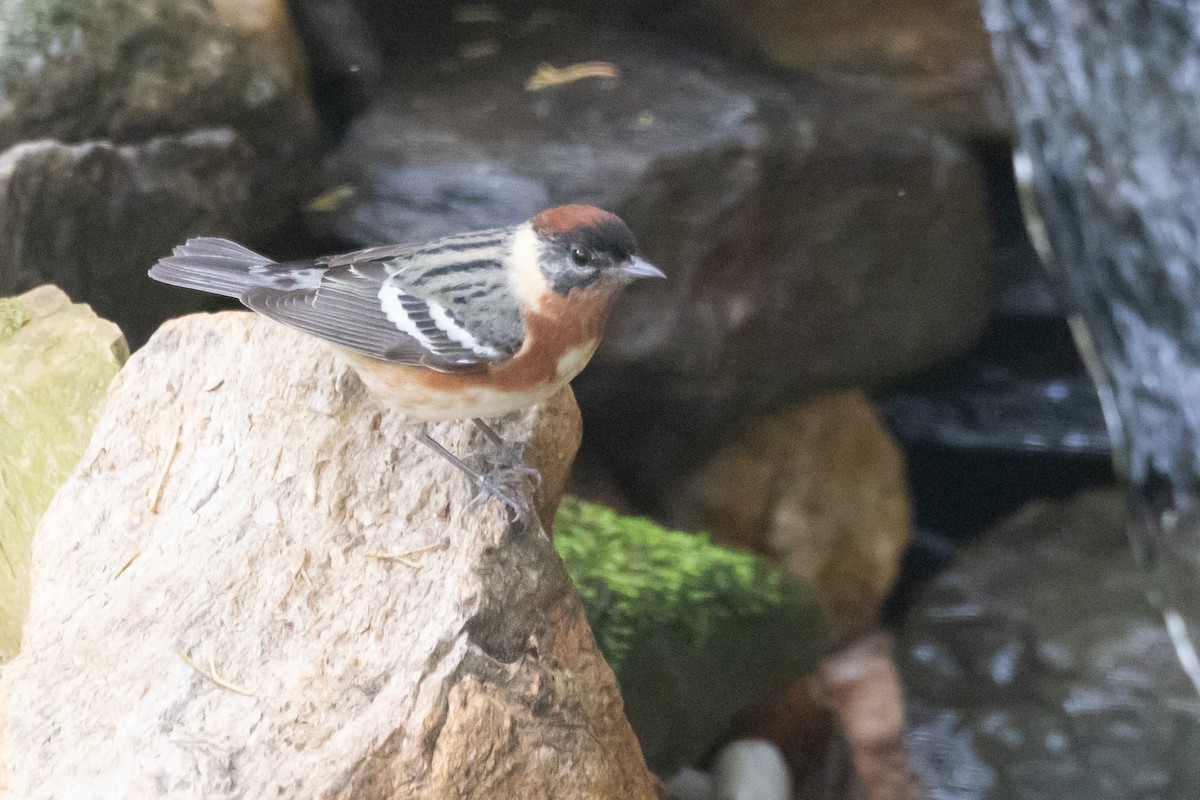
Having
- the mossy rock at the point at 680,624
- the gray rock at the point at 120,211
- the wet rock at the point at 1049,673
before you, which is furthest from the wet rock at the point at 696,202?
the wet rock at the point at 1049,673

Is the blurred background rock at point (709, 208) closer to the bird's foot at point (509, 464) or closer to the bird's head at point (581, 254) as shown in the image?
the bird's foot at point (509, 464)

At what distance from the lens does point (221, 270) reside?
110 inches

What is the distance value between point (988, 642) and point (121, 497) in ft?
12.1

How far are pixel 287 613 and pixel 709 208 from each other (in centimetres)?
270

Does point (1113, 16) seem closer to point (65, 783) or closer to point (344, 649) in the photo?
point (344, 649)

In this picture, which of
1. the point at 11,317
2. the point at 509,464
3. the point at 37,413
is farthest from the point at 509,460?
the point at 11,317

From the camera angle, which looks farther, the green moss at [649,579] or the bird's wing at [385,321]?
the green moss at [649,579]

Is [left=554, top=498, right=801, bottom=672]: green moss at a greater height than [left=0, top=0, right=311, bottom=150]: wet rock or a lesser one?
lesser

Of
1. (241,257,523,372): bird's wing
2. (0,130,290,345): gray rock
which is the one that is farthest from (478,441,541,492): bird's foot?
(0,130,290,345): gray rock

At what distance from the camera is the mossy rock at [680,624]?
360cm

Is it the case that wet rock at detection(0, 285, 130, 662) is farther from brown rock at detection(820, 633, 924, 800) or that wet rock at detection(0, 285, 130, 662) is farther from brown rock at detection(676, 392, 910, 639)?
brown rock at detection(820, 633, 924, 800)

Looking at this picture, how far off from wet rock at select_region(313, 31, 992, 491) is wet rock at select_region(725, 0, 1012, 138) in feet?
0.47

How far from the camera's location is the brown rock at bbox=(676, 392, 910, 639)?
5023mm

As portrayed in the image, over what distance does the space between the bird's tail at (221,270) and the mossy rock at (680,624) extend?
153 centimetres
